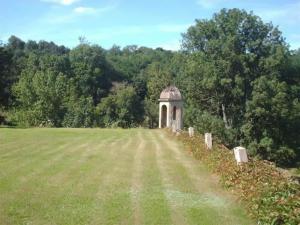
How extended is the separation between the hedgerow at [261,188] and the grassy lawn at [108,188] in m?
0.33

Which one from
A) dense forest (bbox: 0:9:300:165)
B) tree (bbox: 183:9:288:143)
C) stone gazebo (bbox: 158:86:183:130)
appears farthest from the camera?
tree (bbox: 183:9:288:143)

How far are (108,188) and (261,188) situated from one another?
3.72 meters

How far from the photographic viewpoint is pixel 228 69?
43.1m

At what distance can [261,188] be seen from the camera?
10891 millimetres

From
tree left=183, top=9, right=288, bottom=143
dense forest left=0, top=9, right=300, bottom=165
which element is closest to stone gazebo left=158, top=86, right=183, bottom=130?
A: dense forest left=0, top=9, right=300, bottom=165

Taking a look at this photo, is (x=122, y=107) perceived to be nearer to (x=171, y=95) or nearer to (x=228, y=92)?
(x=228, y=92)

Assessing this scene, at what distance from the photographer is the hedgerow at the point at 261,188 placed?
8.98 metres

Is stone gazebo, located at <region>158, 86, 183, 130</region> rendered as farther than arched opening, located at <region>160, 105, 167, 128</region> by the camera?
No

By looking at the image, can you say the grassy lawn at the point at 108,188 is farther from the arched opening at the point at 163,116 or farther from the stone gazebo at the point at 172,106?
the arched opening at the point at 163,116

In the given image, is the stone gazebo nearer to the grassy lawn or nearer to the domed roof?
the domed roof

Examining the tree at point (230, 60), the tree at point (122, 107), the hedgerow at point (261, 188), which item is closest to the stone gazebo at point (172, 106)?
the tree at point (230, 60)

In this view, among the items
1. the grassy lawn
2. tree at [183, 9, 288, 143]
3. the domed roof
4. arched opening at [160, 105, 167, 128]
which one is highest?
tree at [183, 9, 288, 143]

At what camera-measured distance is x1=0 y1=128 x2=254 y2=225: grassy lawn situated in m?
9.52

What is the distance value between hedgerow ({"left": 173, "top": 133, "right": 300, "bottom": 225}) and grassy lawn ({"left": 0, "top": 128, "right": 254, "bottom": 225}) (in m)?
0.33
